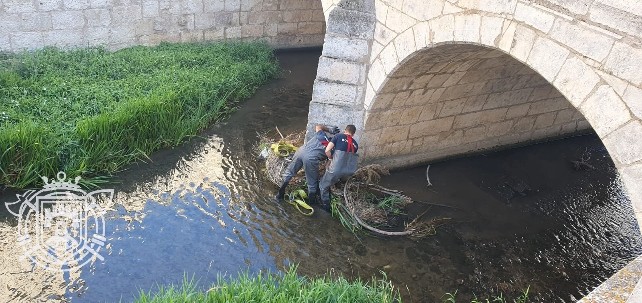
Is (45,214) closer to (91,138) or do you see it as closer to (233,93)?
(91,138)

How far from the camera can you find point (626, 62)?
4.22 m

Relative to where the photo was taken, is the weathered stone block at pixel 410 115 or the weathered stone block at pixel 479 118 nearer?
the weathered stone block at pixel 410 115

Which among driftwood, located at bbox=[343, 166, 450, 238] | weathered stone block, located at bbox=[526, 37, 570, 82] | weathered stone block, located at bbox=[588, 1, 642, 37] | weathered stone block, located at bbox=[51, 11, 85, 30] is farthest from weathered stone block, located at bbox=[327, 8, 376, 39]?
weathered stone block, located at bbox=[51, 11, 85, 30]

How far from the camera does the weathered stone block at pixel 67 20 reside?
423 inches

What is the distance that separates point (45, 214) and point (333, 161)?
3.64 metres

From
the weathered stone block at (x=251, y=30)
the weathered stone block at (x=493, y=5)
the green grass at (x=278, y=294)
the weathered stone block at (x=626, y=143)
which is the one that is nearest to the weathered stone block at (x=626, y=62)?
the weathered stone block at (x=626, y=143)

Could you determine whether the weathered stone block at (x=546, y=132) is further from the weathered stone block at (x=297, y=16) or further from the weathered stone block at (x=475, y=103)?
the weathered stone block at (x=297, y=16)

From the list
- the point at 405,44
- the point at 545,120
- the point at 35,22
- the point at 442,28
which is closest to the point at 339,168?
the point at 405,44

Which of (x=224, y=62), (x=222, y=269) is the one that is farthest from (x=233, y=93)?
(x=222, y=269)

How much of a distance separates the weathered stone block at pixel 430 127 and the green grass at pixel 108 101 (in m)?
3.49

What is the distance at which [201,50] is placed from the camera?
38.9ft

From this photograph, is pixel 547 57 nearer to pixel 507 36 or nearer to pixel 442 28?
pixel 507 36

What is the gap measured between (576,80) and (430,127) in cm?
402

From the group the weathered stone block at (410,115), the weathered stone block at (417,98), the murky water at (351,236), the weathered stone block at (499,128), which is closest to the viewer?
the murky water at (351,236)
